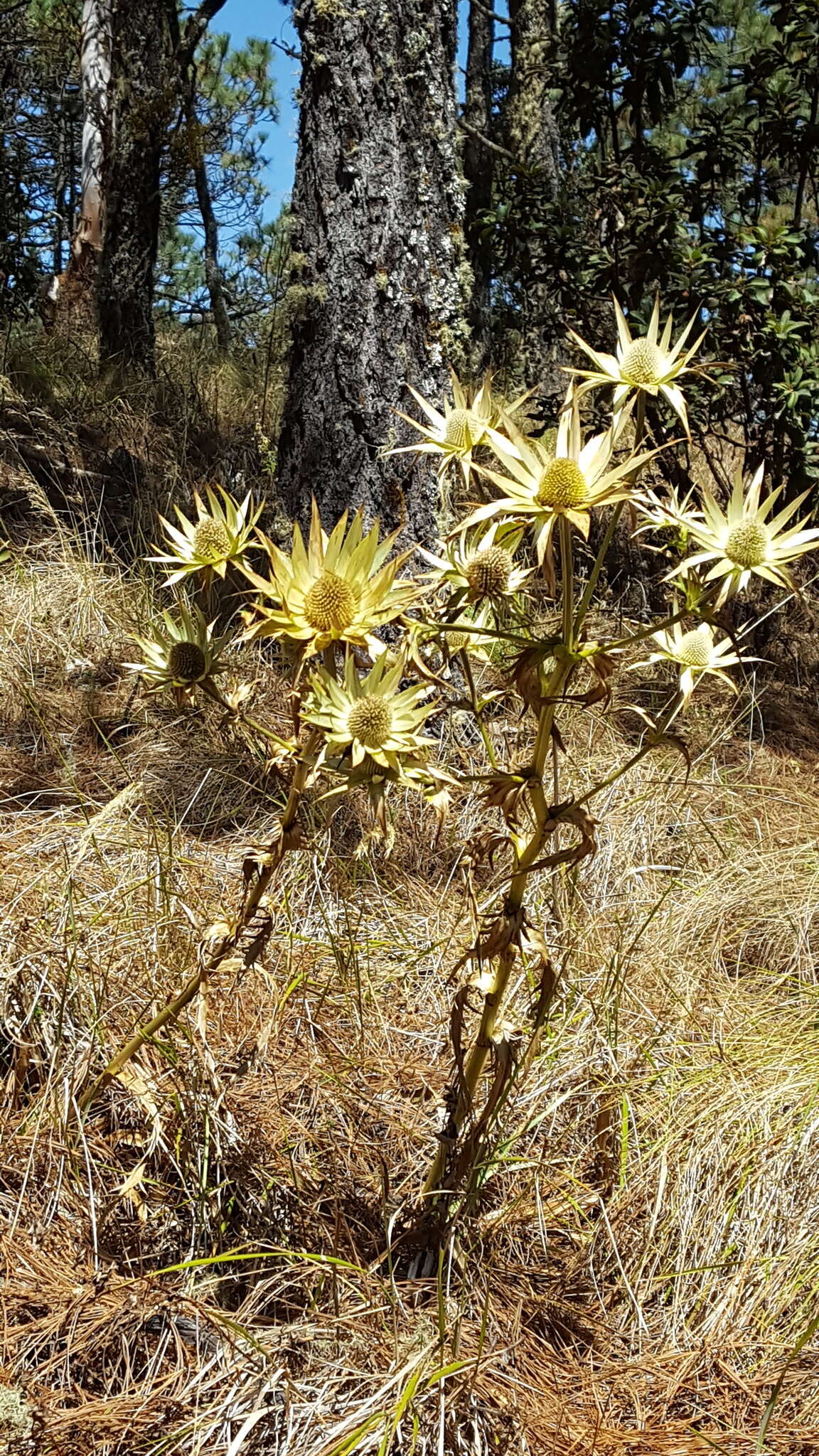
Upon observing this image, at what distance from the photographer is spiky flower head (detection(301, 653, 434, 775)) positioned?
3.92 feet

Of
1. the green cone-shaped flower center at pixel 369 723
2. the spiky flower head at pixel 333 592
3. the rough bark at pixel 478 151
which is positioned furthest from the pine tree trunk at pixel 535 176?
the green cone-shaped flower center at pixel 369 723

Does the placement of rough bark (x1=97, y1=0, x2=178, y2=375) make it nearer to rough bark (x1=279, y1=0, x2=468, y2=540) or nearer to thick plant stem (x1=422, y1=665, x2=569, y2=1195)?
rough bark (x1=279, y1=0, x2=468, y2=540)

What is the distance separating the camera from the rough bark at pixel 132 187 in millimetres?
5375

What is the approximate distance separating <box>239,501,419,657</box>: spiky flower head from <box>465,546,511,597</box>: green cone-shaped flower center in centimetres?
10

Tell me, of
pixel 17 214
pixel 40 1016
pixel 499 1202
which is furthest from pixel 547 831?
pixel 17 214

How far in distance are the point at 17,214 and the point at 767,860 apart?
A: 25.6 feet

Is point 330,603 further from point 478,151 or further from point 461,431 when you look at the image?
point 478,151

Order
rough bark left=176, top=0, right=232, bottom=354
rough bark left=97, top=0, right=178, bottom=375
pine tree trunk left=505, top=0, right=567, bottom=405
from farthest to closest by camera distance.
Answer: rough bark left=176, top=0, right=232, bottom=354 < rough bark left=97, top=0, right=178, bottom=375 < pine tree trunk left=505, top=0, right=567, bottom=405

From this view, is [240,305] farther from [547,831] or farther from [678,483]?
[547,831]

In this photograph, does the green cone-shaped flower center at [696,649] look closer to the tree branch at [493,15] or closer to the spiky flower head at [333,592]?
the spiky flower head at [333,592]

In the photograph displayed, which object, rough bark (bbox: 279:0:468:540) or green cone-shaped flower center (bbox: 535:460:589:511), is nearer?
green cone-shaped flower center (bbox: 535:460:589:511)

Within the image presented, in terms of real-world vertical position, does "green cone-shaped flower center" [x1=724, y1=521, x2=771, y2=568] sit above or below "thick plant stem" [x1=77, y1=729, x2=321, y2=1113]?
above

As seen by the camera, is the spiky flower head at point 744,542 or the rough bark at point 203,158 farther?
the rough bark at point 203,158

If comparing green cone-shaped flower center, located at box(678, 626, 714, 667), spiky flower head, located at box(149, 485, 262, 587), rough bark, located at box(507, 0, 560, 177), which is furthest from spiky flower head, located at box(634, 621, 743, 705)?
rough bark, located at box(507, 0, 560, 177)
